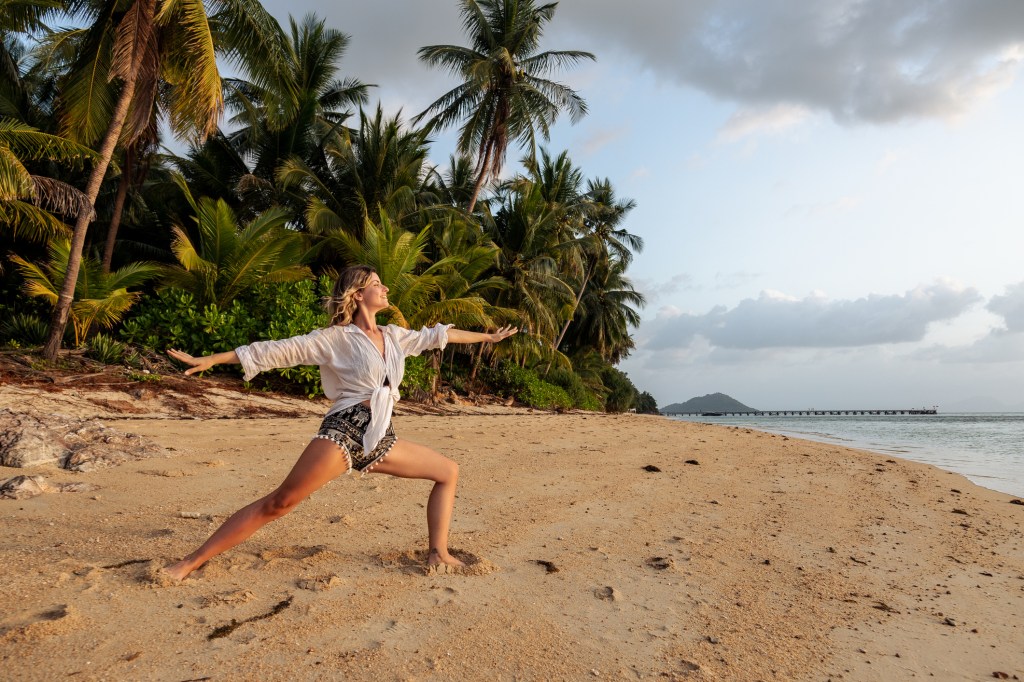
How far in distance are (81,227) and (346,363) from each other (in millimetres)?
11467

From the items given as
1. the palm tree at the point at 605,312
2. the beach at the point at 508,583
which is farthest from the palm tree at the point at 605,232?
the beach at the point at 508,583

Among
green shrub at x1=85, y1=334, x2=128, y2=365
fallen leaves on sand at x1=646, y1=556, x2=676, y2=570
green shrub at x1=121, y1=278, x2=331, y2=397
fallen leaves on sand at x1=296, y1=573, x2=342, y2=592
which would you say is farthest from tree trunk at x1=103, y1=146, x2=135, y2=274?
fallen leaves on sand at x1=646, y1=556, x2=676, y2=570

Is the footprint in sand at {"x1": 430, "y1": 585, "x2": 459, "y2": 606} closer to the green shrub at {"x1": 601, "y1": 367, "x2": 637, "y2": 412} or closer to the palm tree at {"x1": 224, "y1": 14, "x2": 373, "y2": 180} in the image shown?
the palm tree at {"x1": 224, "y1": 14, "x2": 373, "y2": 180}

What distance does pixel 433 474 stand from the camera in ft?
10.5

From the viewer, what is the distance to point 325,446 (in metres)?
2.85

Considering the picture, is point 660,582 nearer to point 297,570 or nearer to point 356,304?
point 297,570

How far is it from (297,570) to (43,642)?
105 centimetres

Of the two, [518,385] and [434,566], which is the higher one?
[518,385]

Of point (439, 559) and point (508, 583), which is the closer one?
point (508, 583)

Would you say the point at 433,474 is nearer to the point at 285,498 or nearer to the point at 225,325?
the point at 285,498

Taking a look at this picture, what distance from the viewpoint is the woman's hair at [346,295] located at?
10.1 ft

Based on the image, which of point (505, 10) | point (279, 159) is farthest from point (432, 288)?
point (505, 10)

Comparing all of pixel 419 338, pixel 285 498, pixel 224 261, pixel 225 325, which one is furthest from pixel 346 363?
pixel 224 261

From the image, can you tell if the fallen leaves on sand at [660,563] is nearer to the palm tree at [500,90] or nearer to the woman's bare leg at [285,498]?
the woman's bare leg at [285,498]
